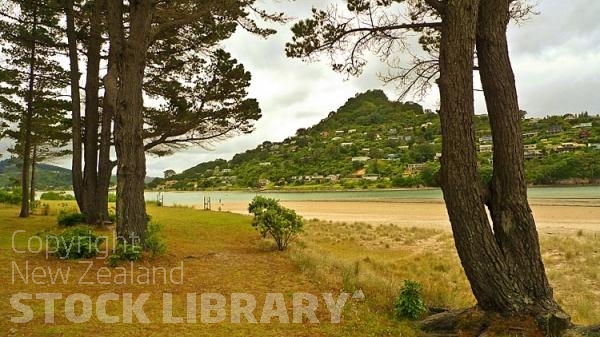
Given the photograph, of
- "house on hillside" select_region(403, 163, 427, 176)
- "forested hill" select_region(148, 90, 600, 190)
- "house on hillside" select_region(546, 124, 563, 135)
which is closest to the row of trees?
"forested hill" select_region(148, 90, 600, 190)

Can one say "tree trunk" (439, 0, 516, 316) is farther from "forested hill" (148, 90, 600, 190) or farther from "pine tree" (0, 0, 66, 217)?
"forested hill" (148, 90, 600, 190)

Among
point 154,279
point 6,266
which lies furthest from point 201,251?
point 6,266

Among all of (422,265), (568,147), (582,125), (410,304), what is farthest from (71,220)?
(582,125)

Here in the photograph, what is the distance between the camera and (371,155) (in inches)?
4488

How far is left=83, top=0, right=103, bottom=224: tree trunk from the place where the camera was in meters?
12.9

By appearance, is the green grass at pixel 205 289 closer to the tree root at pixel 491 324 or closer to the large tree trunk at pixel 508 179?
the tree root at pixel 491 324

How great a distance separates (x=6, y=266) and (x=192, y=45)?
7.20 m

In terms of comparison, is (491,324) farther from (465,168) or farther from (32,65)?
(32,65)

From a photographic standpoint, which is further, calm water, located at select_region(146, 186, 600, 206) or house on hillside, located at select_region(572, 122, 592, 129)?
house on hillside, located at select_region(572, 122, 592, 129)

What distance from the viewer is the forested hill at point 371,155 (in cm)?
7238

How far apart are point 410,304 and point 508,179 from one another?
1.77 m

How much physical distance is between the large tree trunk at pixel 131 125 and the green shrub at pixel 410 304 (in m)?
5.23

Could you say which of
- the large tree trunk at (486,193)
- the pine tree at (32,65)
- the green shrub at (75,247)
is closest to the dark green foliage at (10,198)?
the pine tree at (32,65)

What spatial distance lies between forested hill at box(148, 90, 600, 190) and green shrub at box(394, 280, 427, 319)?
193ft
